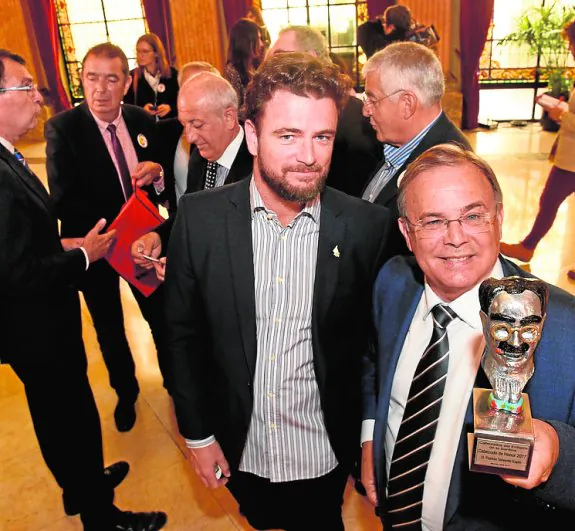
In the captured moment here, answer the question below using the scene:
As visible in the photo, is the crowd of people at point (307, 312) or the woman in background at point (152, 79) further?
the woman in background at point (152, 79)

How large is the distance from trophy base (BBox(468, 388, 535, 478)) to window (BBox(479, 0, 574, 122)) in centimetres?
1024

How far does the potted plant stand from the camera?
9125 millimetres

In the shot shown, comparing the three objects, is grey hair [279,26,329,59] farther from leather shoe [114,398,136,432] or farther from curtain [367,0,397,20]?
curtain [367,0,397,20]

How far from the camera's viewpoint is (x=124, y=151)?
123 inches

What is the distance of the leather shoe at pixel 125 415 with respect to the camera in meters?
3.26

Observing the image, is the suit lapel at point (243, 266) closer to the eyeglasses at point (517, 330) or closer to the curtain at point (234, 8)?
the eyeglasses at point (517, 330)

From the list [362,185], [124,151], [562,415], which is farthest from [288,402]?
[124,151]

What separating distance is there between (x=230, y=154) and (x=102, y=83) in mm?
893

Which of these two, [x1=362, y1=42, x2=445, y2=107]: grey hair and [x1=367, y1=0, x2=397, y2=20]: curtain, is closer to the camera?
[x1=362, y1=42, x2=445, y2=107]: grey hair

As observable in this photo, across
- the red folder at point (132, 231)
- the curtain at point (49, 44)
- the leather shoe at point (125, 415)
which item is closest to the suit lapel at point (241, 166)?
the red folder at point (132, 231)

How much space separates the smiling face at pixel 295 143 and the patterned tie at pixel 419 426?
0.54 metres

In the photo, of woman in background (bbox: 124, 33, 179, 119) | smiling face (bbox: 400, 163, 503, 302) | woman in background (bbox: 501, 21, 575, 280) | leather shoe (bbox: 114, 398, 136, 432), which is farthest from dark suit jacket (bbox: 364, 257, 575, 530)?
woman in background (bbox: 124, 33, 179, 119)

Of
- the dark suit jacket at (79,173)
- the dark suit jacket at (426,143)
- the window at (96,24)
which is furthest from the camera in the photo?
the window at (96,24)

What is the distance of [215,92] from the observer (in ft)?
8.56
